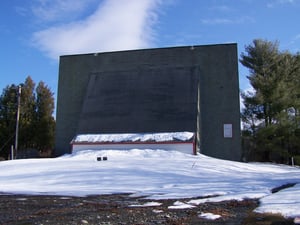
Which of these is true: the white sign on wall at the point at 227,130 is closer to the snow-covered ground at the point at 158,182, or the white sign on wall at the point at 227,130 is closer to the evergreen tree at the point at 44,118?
the snow-covered ground at the point at 158,182

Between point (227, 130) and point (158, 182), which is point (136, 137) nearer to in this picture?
point (227, 130)

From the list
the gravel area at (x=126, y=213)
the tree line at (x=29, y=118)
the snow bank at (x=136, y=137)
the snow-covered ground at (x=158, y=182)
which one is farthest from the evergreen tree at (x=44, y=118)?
the gravel area at (x=126, y=213)

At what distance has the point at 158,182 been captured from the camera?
1098 cm

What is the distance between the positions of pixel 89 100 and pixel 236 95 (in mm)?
9602

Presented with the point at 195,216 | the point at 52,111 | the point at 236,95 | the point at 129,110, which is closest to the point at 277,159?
the point at 236,95

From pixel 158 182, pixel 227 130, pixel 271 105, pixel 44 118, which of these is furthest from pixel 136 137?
pixel 44 118

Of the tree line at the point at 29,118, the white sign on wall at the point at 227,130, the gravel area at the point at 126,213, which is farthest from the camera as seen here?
the tree line at the point at 29,118

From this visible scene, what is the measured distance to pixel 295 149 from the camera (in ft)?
84.4

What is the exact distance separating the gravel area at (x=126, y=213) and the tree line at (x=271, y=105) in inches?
769

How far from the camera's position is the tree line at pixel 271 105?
2502cm

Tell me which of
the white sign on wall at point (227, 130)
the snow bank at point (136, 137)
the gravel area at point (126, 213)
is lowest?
the gravel area at point (126, 213)

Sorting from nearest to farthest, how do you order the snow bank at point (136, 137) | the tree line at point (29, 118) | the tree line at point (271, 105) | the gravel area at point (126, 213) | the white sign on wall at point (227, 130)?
1. the gravel area at point (126, 213)
2. the snow bank at point (136, 137)
3. the white sign on wall at point (227, 130)
4. the tree line at point (271, 105)
5. the tree line at point (29, 118)

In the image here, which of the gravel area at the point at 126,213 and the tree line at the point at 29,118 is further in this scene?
the tree line at the point at 29,118

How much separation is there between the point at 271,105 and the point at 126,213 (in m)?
22.3
